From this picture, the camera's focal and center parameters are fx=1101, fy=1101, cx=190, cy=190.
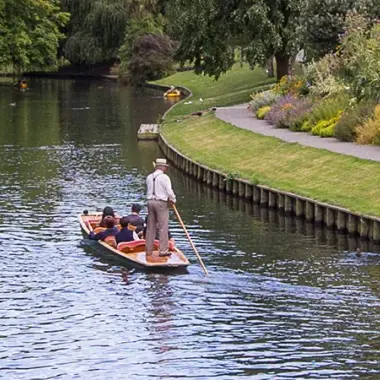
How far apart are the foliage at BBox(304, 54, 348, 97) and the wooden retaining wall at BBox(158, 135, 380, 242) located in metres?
7.58

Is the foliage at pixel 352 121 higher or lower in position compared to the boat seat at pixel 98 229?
higher

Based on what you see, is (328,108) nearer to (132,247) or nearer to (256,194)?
(256,194)

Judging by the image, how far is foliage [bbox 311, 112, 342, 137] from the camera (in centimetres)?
4197

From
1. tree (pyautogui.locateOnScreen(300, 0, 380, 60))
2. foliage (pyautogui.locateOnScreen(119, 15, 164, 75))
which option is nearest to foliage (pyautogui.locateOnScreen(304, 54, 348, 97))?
tree (pyautogui.locateOnScreen(300, 0, 380, 60))

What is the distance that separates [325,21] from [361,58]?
1209 cm

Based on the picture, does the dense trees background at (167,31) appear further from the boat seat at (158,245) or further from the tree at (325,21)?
the boat seat at (158,245)

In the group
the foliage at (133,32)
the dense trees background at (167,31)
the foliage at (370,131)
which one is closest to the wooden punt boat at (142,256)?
the foliage at (370,131)

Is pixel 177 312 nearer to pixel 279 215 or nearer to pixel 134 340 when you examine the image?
pixel 134 340

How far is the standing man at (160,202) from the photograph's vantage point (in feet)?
83.9

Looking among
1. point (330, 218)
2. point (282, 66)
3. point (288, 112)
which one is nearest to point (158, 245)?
point (330, 218)

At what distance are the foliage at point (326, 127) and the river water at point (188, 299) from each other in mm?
6235

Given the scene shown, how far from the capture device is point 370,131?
127 ft

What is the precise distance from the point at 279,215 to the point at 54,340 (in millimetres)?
14045

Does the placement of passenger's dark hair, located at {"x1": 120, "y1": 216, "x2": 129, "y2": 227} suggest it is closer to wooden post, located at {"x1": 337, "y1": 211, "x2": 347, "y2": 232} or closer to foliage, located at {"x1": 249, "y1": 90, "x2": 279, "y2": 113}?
wooden post, located at {"x1": 337, "y1": 211, "x2": 347, "y2": 232}
